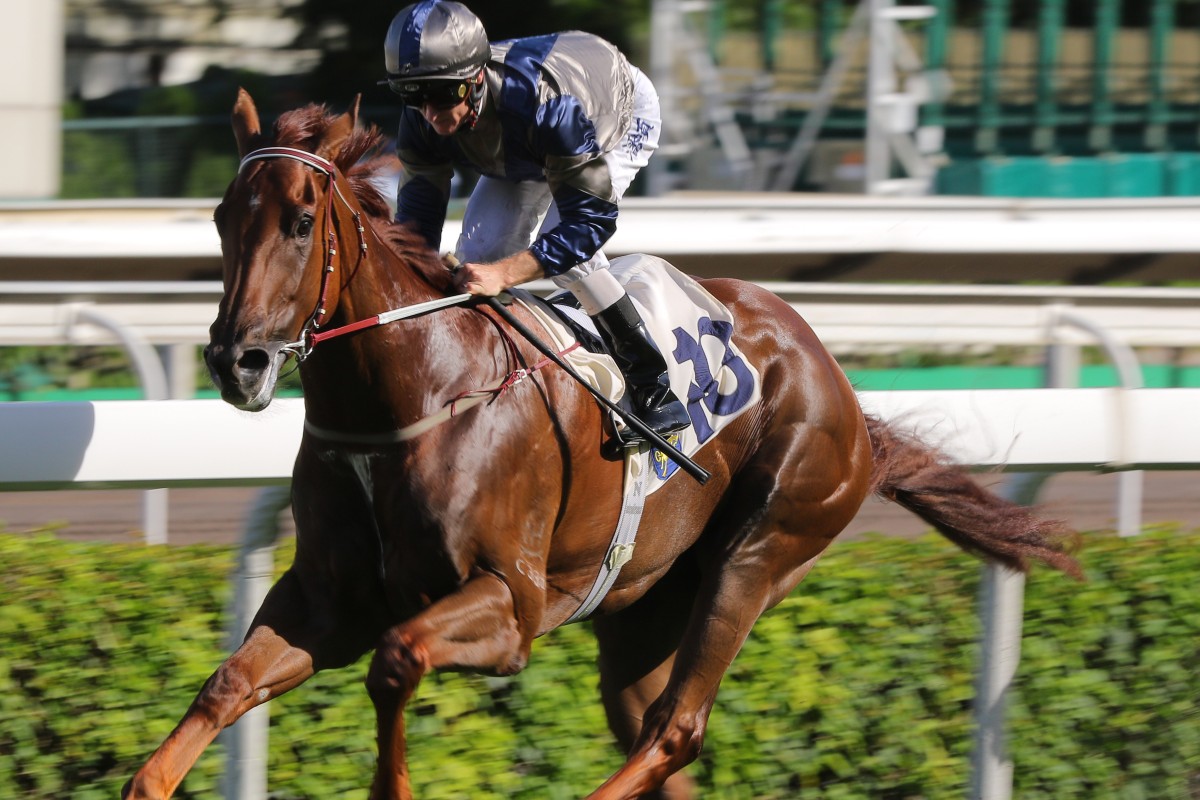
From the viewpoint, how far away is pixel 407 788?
303 cm

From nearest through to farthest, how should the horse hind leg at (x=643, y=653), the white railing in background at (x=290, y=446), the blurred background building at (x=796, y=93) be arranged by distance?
the white railing in background at (x=290, y=446) → the horse hind leg at (x=643, y=653) → the blurred background building at (x=796, y=93)

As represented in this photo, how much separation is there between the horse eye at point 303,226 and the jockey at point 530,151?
13.7 inches

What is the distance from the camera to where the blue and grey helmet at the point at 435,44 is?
3.00 m

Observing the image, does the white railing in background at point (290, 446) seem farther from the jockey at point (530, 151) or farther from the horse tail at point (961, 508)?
the jockey at point (530, 151)

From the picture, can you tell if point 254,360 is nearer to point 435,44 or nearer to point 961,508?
point 435,44

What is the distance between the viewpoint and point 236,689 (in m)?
2.96

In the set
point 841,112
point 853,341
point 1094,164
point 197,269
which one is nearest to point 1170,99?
point 1094,164

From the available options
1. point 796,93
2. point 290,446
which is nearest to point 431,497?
point 290,446

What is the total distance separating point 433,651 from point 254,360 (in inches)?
23.9

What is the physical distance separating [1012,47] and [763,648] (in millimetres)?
7773

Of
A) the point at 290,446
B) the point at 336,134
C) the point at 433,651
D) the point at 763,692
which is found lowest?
the point at 763,692

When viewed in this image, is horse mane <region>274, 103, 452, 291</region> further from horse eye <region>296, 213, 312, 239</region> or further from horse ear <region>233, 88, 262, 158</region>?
horse eye <region>296, 213, 312, 239</region>

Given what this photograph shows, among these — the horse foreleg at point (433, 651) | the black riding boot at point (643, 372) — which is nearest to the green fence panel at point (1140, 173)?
the black riding boot at point (643, 372)

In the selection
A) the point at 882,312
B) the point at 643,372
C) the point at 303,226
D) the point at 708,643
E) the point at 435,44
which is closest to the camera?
the point at 303,226
